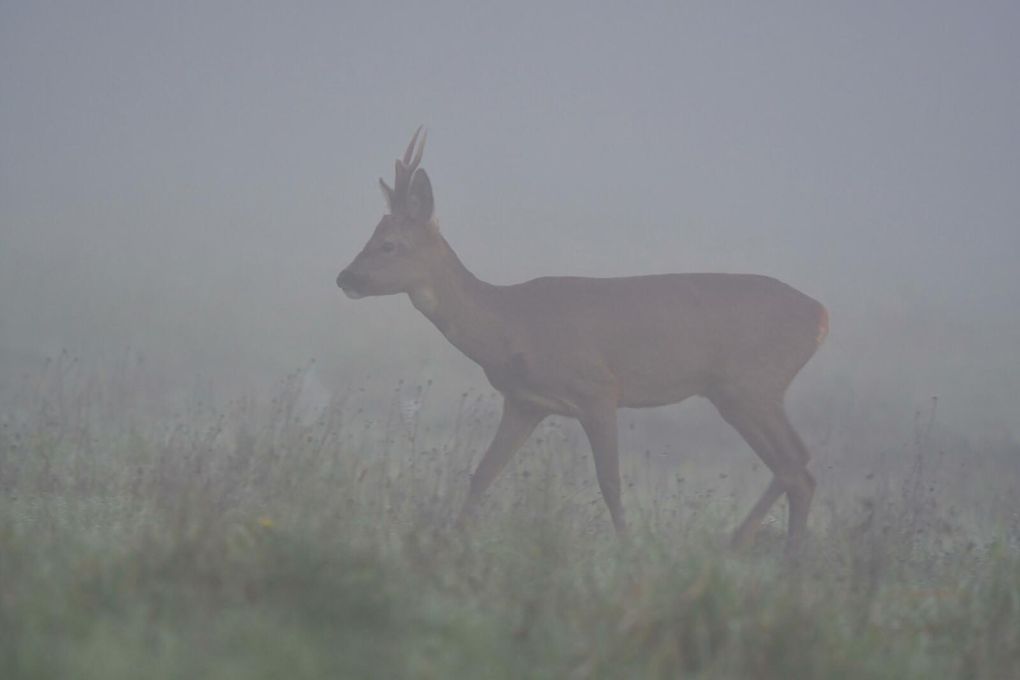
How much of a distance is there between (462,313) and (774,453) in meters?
2.56

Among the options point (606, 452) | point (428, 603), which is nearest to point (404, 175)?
point (606, 452)

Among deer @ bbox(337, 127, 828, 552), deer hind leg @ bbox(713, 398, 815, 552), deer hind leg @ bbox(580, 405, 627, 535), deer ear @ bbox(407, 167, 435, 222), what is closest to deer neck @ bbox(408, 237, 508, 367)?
deer @ bbox(337, 127, 828, 552)

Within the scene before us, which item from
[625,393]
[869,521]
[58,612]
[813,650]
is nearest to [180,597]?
[58,612]

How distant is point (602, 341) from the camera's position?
8406 mm

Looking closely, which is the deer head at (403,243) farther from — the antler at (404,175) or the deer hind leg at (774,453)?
the deer hind leg at (774,453)

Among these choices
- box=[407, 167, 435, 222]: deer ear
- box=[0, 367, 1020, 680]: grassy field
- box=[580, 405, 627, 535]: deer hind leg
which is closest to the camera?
box=[0, 367, 1020, 680]: grassy field

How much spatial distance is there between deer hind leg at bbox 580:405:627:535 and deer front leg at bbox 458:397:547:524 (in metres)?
0.46

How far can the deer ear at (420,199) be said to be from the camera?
8359 mm

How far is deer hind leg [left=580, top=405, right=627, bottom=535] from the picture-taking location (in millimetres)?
8047

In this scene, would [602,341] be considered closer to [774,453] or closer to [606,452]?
[606,452]

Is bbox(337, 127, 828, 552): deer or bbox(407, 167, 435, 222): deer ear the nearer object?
bbox(337, 127, 828, 552): deer

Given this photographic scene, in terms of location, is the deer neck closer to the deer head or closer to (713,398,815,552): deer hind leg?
the deer head

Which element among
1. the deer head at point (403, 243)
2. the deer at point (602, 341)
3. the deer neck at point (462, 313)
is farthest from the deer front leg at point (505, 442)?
the deer head at point (403, 243)

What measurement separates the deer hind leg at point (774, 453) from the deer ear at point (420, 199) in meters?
2.66
